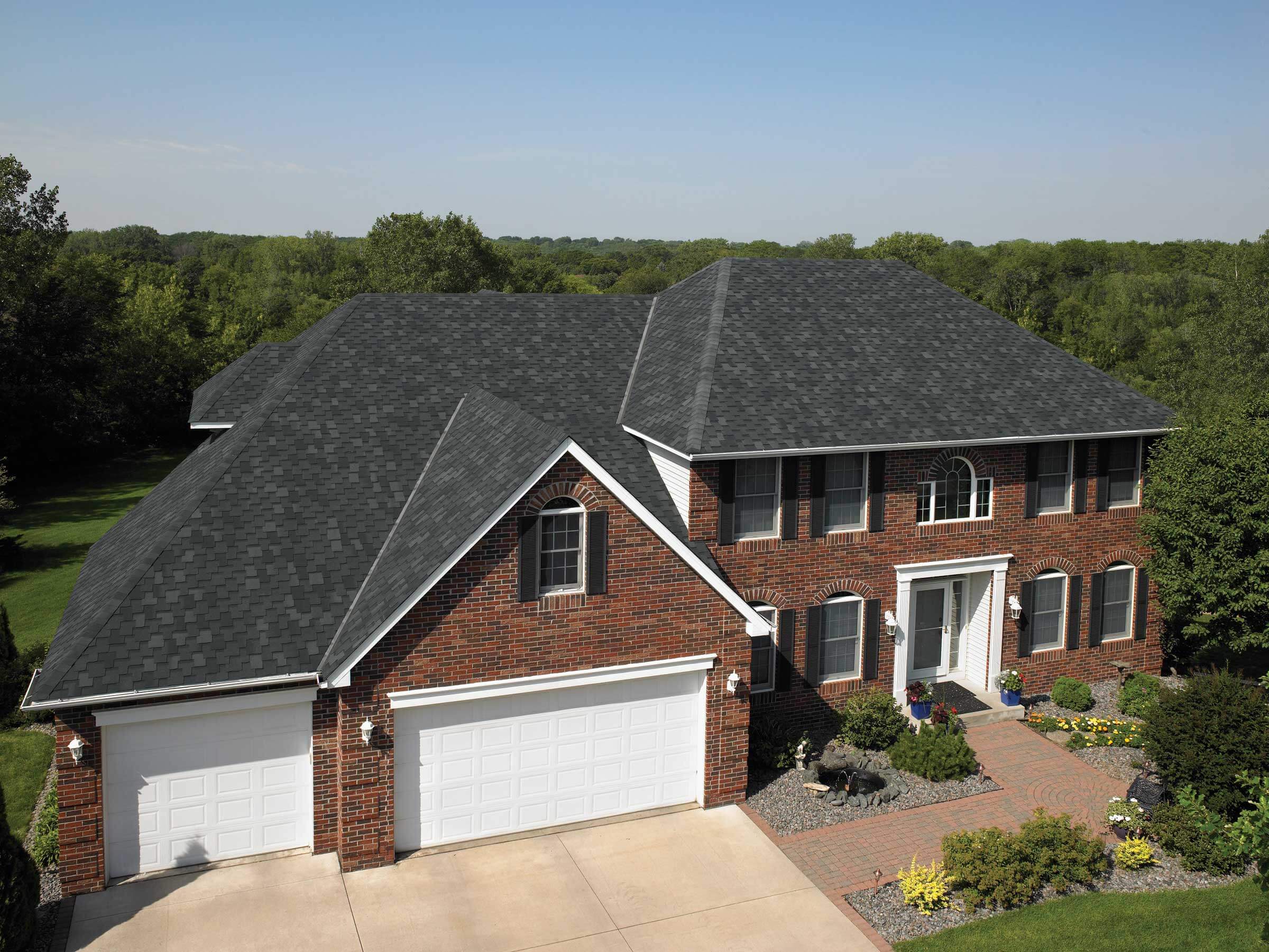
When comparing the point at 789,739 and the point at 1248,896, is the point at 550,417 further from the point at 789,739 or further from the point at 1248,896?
the point at 1248,896

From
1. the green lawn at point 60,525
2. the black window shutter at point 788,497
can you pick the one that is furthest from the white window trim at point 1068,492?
the green lawn at point 60,525

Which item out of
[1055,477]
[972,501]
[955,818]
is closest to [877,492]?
[972,501]

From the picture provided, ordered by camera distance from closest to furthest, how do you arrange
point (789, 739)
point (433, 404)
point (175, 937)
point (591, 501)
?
point (175, 937)
point (591, 501)
point (789, 739)
point (433, 404)

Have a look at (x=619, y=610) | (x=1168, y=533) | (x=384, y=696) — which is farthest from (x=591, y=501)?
(x=1168, y=533)

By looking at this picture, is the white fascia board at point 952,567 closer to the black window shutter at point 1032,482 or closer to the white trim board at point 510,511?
the black window shutter at point 1032,482

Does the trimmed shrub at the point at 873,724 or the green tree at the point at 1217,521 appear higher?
the green tree at the point at 1217,521

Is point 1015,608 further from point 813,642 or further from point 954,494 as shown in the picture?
point 813,642

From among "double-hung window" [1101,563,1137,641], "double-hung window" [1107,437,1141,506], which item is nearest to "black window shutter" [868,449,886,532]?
"double-hung window" [1107,437,1141,506]
